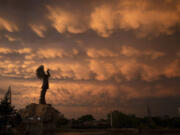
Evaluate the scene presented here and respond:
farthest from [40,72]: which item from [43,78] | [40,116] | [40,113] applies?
[40,116]

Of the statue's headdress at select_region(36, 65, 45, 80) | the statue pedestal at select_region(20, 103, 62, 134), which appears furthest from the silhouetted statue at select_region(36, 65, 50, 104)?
the statue pedestal at select_region(20, 103, 62, 134)

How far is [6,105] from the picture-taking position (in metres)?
29.4

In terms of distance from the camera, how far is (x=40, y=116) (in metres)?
32.7

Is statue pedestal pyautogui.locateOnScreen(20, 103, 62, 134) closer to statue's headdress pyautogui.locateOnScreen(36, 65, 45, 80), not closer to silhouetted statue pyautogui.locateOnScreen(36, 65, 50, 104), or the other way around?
silhouetted statue pyautogui.locateOnScreen(36, 65, 50, 104)

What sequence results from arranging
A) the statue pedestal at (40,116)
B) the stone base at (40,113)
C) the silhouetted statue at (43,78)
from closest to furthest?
the statue pedestal at (40,116)
the stone base at (40,113)
the silhouetted statue at (43,78)

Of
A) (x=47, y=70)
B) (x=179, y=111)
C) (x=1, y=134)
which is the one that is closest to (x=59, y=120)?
(x=47, y=70)

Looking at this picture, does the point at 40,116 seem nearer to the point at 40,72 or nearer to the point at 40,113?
the point at 40,113

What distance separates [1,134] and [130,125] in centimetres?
3156

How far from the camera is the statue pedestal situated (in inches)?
1265

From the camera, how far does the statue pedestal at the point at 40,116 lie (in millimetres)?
32125

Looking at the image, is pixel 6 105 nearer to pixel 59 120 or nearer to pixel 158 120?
pixel 59 120

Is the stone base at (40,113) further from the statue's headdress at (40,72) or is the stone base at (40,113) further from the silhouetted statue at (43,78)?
the statue's headdress at (40,72)

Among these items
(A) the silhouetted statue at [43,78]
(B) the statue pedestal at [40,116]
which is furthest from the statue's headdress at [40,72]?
(B) the statue pedestal at [40,116]

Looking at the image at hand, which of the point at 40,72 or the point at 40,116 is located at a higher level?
the point at 40,72
